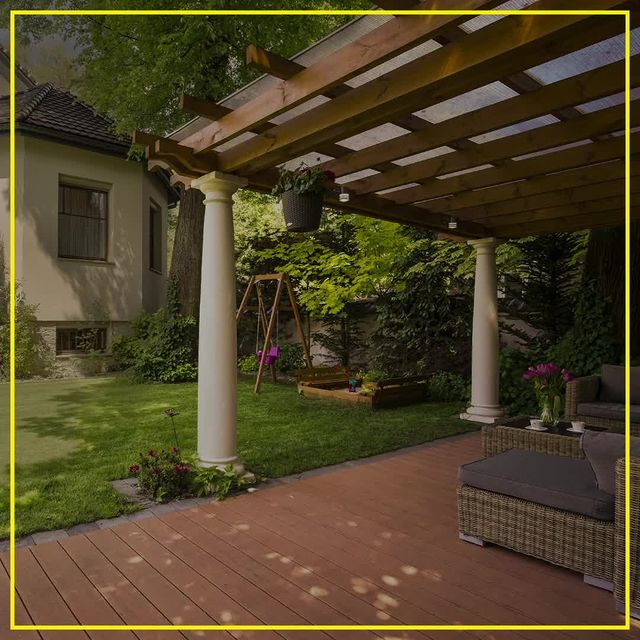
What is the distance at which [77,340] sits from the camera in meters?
12.2

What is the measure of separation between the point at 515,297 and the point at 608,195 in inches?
172

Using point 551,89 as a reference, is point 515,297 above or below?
below

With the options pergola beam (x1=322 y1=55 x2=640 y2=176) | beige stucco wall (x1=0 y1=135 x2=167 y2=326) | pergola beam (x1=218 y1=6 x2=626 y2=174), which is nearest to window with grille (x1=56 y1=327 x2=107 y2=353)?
beige stucco wall (x1=0 y1=135 x2=167 y2=326)

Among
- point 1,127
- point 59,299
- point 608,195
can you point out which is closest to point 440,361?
point 608,195

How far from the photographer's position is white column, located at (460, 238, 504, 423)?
25.7ft

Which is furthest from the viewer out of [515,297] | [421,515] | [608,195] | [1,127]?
[1,127]

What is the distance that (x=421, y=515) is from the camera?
4023mm

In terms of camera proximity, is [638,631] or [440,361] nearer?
[638,631]

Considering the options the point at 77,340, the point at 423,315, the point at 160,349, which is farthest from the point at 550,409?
the point at 77,340

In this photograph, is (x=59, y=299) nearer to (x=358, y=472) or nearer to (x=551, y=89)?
(x=358, y=472)

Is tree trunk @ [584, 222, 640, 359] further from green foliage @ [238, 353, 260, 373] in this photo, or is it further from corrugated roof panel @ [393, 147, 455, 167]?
green foliage @ [238, 353, 260, 373]

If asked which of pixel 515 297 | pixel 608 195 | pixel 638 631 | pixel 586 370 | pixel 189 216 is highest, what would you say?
pixel 189 216

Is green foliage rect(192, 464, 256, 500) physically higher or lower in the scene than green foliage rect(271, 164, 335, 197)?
lower

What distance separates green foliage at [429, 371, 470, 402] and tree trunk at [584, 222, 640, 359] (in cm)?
258
